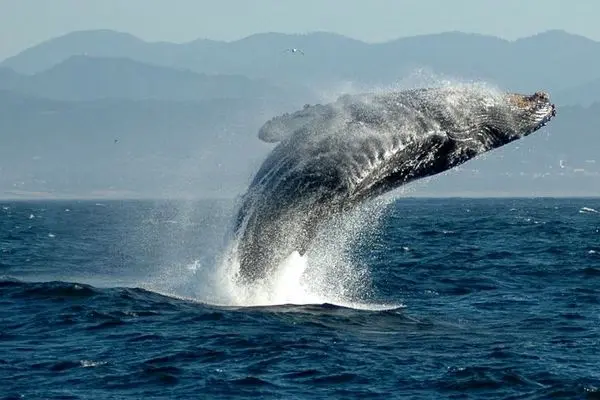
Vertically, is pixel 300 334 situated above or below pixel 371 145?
below

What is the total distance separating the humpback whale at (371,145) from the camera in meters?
15.1

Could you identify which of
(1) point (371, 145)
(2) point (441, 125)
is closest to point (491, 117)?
(2) point (441, 125)

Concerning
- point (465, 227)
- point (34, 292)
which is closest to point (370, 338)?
point (34, 292)

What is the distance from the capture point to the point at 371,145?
1515 cm

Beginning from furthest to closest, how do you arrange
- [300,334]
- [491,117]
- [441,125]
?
[491,117]
[441,125]
[300,334]

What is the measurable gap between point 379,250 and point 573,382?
71.0ft

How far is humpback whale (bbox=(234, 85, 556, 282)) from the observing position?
15.1 meters

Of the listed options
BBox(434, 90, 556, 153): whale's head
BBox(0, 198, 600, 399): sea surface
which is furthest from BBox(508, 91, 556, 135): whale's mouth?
BBox(0, 198, 600, 399): sea surface

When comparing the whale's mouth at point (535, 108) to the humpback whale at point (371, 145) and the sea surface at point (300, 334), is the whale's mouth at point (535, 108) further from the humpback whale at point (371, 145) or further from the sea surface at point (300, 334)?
the sea surface at point (300, 334)

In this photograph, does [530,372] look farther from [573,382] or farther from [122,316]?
[122,316]

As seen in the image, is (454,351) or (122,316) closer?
(454,351)

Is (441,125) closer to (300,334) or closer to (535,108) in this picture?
(535,108)

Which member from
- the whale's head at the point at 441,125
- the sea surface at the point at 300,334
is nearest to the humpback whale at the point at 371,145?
the whale's head at the point at 441,125

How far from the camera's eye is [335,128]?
50.8 feet
